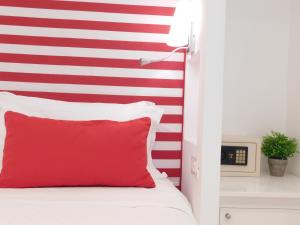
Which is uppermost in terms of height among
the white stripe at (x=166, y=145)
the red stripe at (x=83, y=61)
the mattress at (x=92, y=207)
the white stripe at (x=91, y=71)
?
the red stripe at (x=83, y=61)

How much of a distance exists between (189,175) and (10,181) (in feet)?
2.96

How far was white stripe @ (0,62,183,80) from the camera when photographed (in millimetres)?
2217

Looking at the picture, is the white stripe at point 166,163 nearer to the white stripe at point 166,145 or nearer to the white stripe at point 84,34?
the white stripe at point 166,145

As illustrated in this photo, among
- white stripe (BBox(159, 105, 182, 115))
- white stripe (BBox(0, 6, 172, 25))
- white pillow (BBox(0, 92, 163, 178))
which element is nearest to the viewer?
white pillow (BBox(0, 92, 163, 178))

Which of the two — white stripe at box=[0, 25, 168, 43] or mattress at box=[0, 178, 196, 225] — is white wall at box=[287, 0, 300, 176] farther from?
mattress at box=[0, 178, 196, 225]

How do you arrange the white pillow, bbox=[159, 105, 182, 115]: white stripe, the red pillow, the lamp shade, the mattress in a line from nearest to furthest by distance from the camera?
the mattress < the red pillow < the white pillow < the lamp shade < bbox=[159, 105, 182, 115]: white stripe

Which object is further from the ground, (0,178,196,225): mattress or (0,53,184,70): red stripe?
(0,53,184,70): red stripe

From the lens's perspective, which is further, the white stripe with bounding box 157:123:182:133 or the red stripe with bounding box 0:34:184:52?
the white stripe with bounding box 157:123:182:133

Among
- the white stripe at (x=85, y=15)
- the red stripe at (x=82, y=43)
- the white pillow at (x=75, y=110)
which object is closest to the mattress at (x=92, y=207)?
the white pillow at (x=75, y=110)

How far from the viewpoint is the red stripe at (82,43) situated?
7.25 feet

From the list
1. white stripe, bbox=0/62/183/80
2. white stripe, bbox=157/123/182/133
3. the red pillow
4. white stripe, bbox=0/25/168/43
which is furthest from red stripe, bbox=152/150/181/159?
white stripe, bbox=0/25/168/43

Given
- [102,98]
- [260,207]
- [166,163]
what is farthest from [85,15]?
[260,207]

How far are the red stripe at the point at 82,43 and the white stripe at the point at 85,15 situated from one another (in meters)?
0.13

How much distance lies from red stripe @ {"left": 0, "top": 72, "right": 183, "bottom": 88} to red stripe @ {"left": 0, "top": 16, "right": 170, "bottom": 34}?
30cm
